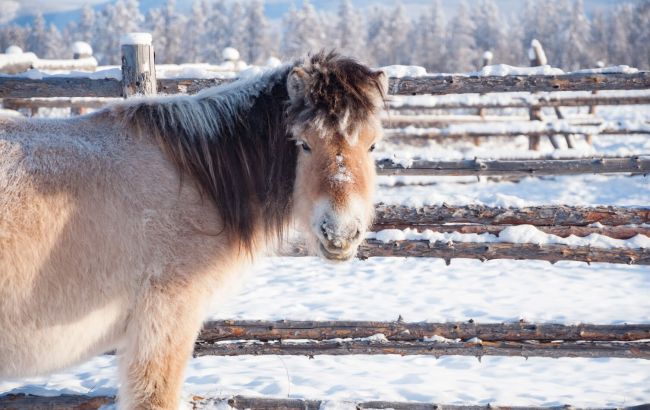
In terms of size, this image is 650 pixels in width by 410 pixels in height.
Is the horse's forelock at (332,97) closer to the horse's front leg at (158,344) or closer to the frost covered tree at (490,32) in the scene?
the horse's front leg at (158,344)

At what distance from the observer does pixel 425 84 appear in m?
4.36

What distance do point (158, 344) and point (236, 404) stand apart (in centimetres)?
125

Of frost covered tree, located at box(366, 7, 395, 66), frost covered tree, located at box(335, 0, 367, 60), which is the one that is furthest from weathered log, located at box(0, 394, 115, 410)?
frost covered tree, located at box(366, 7, 395, 66)

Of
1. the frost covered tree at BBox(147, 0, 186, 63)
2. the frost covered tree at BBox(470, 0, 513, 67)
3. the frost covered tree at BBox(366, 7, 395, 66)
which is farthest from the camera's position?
the frost covered tree at BBox(470, 0, 513, 67)

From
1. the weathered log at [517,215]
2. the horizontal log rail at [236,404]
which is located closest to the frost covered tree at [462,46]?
the weathered log at [517,215]

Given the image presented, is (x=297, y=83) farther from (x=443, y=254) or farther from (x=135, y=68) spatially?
(x=443, y=254)

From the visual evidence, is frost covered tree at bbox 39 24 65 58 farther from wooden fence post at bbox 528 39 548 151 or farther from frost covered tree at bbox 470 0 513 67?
wooden fence post at bbox 528 39 548 151

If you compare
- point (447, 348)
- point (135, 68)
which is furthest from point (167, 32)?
point (447, 348)

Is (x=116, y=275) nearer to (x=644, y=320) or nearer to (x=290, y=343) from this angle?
(x=290, y=343)

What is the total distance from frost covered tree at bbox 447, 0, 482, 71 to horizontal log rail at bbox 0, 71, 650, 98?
69018 millimetres

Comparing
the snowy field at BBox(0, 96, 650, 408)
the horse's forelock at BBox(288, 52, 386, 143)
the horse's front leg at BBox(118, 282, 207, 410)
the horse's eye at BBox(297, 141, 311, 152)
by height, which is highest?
the horse's forelock at BBox(288, 52, 386, 143)

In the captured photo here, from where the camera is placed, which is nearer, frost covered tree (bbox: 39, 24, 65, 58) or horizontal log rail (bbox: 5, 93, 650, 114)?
horizontal log rail (bbox: 5, 93, 650, 114)

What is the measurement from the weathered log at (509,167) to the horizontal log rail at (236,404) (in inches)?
73.6

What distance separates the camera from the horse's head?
252 centimetres
